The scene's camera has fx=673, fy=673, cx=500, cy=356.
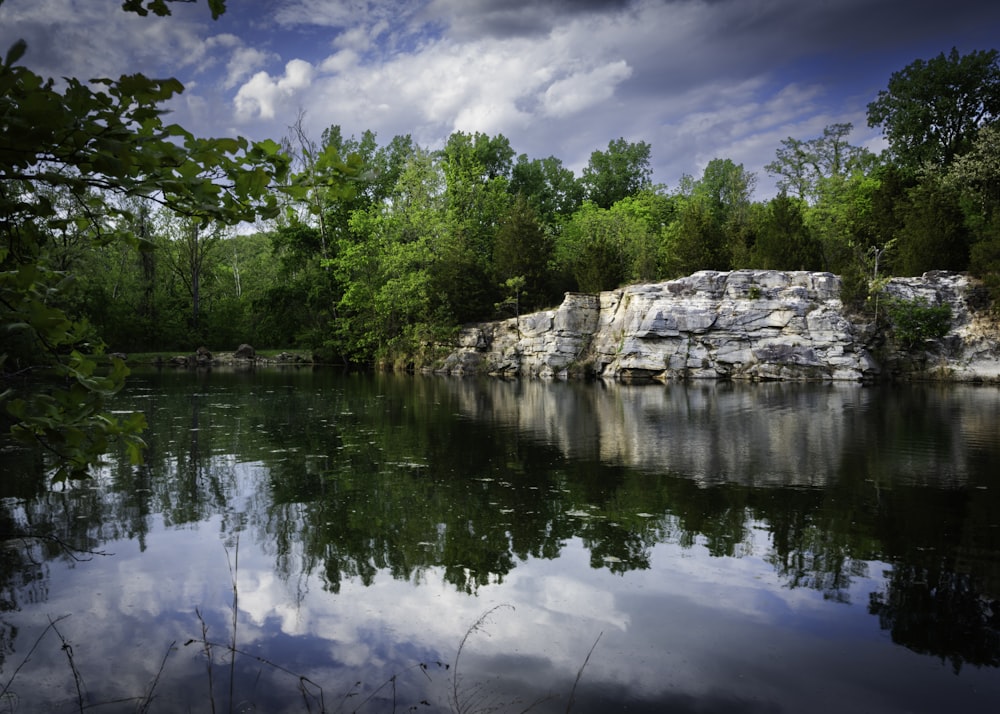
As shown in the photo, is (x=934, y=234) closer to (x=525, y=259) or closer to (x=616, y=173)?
(x=525, y=259)

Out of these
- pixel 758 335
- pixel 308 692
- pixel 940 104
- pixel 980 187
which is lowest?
pixel 308 692

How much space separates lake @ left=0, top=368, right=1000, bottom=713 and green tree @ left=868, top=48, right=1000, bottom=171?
37908 mm

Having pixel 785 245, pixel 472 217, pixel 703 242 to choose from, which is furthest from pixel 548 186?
pixel 785 245

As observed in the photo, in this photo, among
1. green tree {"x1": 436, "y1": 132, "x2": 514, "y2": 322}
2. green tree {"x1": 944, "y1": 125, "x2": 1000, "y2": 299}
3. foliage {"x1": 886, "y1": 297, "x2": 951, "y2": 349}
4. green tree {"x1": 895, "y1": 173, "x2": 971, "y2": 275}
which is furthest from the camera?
green tree {"x1": 436, "y1": 132, "x2": 514, "y2": 322}

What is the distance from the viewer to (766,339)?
33.5 metres

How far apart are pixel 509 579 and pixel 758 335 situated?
3049 cm

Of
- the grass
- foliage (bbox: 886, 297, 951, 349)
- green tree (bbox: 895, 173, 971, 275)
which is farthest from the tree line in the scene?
the grass

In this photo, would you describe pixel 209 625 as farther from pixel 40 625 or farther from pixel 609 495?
pixel 609 495

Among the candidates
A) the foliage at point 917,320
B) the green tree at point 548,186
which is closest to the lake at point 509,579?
the foliage at point 917,320

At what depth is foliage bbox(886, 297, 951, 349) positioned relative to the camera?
3178 cm

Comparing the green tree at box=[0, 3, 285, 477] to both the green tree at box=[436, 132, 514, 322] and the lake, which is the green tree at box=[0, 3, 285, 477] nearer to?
the lake

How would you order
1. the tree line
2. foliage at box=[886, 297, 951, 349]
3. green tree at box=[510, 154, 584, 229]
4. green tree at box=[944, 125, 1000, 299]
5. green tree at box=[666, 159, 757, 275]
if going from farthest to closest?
green tree at box=[510, 154, 584, 229] → green tree at box=[666, 159, 757, 275] → the tree line → green tree at box=[944, 125, 1000, 299] → foliage at box=[886, 297, 951, 349]

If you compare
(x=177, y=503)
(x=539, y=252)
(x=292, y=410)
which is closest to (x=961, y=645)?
(x=177, y=503)

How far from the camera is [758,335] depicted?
111ft
